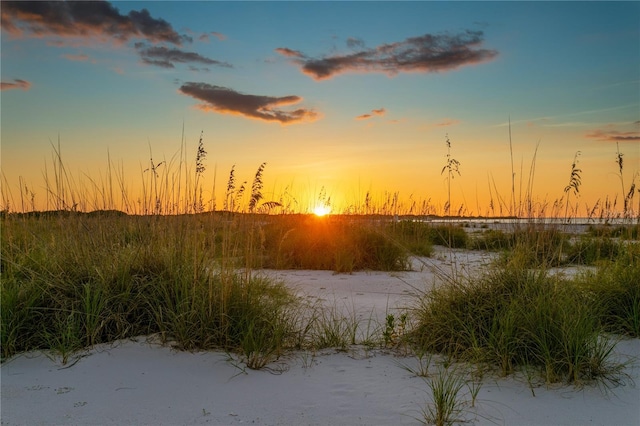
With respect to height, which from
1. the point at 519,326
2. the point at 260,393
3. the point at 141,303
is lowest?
the point at 260,393

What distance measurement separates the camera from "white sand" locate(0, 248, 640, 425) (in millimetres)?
3225

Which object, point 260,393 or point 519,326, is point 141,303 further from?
point 519,326

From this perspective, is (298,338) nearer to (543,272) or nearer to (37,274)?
(543,272)

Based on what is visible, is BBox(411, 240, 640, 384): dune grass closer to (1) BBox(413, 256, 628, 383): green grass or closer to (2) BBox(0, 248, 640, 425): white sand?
(1) BBox(413, 256, 628, 383): green grass

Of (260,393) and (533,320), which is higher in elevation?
(533,320)

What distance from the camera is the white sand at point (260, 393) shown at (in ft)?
10.6

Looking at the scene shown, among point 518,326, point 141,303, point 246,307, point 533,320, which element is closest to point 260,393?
point 246,307

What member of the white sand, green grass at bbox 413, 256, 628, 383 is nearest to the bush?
green grass at bbox 413, 256, 628, 383

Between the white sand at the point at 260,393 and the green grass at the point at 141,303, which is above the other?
A: the green grass at the point at 141,303

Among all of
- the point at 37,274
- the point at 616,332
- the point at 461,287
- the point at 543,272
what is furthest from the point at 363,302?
the point at 37,274

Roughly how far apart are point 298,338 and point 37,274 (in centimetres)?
270

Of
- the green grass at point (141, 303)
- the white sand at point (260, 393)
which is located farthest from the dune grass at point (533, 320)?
the green grass at point (141, 303)

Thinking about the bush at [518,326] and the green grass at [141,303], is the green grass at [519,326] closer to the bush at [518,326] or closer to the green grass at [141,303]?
the bush at [518,326]

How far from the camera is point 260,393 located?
3.54 m
